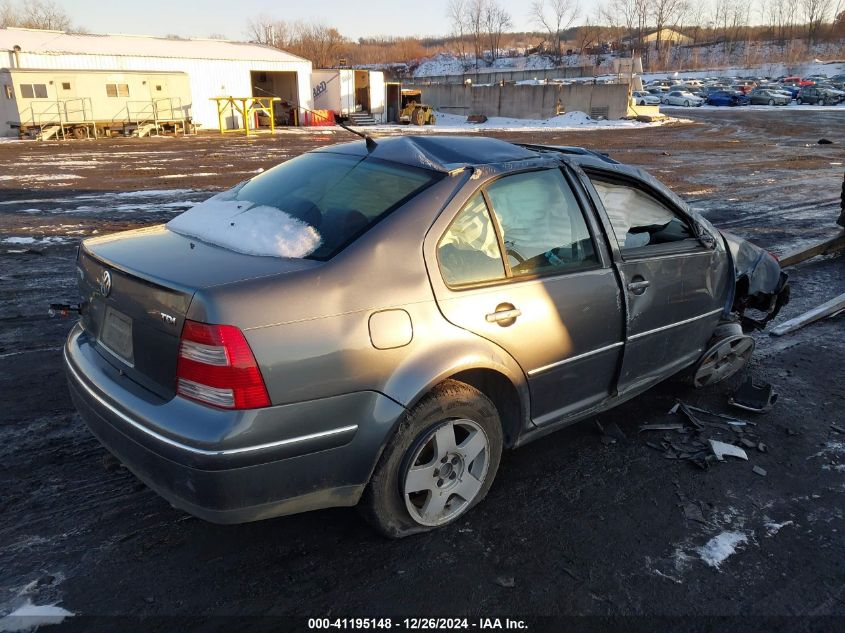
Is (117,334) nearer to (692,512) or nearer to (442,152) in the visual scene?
(442,152)

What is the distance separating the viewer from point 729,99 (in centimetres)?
5303

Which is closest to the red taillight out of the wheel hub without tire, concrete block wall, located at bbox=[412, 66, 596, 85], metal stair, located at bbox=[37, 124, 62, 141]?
the wheel hub without tire

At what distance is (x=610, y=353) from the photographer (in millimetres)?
3373

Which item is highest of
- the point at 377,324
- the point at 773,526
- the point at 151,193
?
the point at 377,324

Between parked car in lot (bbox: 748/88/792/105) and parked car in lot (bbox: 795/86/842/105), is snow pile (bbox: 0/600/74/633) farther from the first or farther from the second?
parked car in lot (bbox: 795/86/842/105)

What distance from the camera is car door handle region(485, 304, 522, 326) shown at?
2.80m

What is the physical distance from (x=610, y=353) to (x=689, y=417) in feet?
3.27

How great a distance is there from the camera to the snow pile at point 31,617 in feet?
7.60

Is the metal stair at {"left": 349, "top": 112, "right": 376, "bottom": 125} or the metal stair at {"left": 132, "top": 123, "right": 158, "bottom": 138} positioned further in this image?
the metal stair at {"left": 349, "top": 112, "right": 376, "bottom": 125}

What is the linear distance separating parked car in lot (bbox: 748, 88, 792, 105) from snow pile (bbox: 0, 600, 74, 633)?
59401mm

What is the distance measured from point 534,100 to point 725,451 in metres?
41.1

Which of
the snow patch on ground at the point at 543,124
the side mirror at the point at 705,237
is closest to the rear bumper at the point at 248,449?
the side mirror at the point at 705,237

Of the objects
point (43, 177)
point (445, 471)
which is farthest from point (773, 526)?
point (43, 177)

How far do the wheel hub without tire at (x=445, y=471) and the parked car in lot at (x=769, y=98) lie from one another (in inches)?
2284
